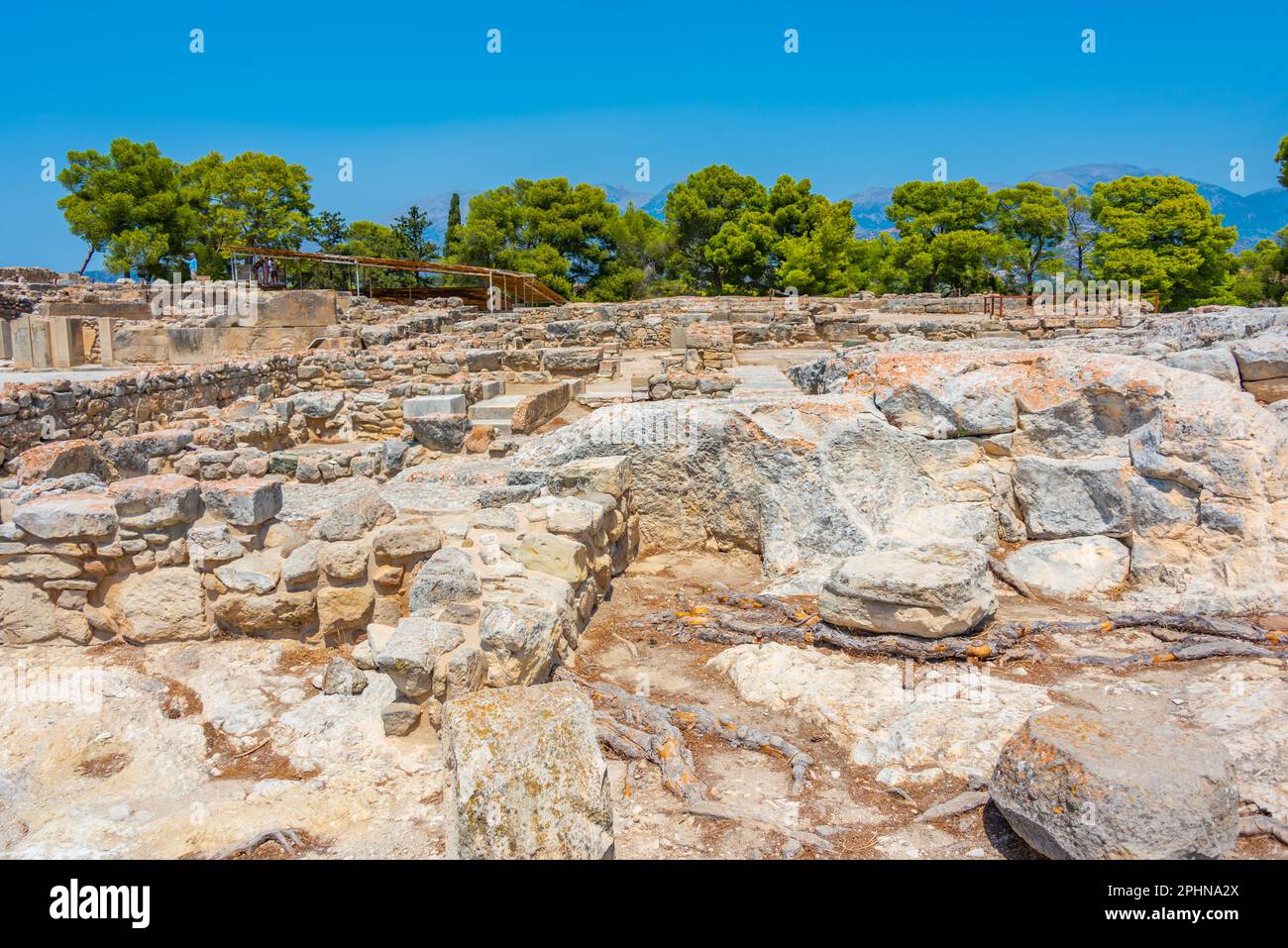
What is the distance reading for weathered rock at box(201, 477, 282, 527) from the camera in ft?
14.0

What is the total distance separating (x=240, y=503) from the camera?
4266 mm

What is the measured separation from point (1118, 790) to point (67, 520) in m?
4.49

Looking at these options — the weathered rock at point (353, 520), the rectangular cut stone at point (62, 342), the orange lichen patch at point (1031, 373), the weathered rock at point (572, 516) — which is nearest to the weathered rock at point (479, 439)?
the weathered rock at point (572, 516)

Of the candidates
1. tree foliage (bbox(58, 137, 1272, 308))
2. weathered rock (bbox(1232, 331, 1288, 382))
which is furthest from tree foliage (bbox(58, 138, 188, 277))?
weathered rock (bbox(1232, 331, 1288, 382))

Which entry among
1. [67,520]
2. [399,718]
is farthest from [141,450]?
[399,718]

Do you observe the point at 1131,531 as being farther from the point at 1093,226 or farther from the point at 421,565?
the point at 1093,226

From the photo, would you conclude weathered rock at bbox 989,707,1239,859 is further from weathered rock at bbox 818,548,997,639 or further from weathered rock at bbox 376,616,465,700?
weathered rock at bbox 376,616,465,700

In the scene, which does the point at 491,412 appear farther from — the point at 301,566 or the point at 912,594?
the point at 912,594

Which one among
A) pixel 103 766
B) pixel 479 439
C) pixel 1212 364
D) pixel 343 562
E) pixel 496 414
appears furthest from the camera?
pixel 496 414

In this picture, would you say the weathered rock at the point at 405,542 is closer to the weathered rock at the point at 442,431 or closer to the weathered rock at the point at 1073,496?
the weathered rock at the point at 1073,496

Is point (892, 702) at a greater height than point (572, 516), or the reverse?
point (572, 516)

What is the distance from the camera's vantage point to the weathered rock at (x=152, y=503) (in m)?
4.07

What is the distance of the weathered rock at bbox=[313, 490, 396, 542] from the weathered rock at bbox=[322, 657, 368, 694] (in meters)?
0.74

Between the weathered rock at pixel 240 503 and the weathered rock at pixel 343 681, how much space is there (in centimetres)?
98
